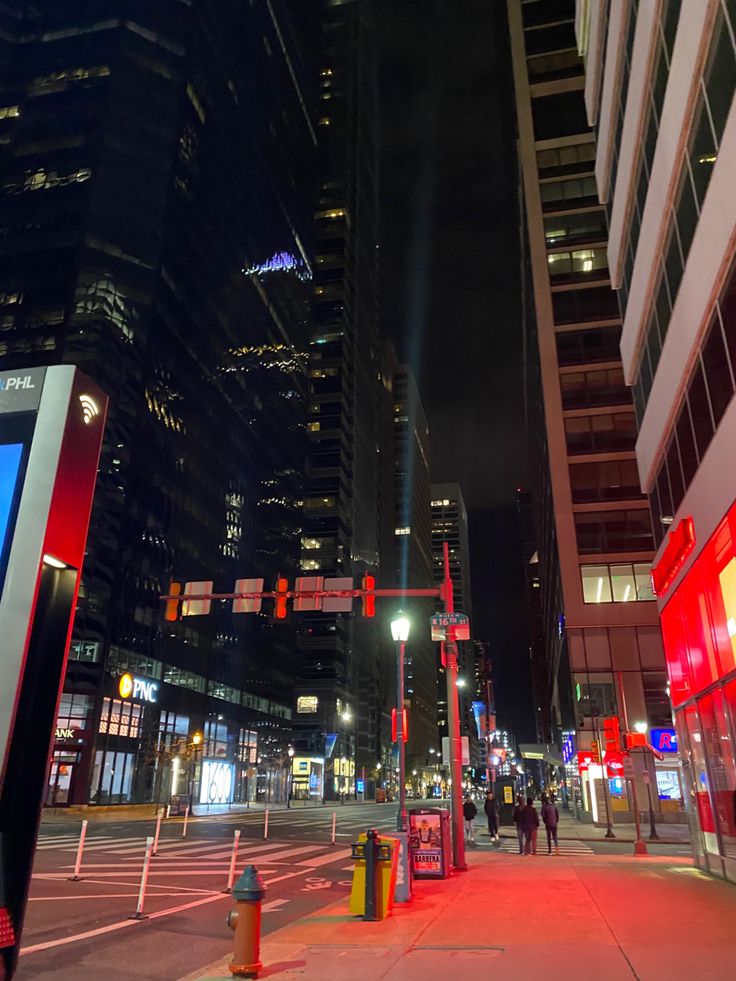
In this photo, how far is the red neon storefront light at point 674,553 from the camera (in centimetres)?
1555

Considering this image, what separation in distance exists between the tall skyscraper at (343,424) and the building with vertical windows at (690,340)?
285 feet

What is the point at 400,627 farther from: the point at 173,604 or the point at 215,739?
the point at 215,739

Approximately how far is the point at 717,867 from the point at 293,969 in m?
12.2

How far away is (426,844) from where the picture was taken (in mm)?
15523

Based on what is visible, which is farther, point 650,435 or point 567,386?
point 567,386

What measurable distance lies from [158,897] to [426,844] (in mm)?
5770

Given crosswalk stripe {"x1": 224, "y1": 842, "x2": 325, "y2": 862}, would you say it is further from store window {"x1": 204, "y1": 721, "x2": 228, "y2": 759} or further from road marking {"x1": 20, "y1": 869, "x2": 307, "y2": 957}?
store window {"x1": 204, "y1": 721, "x2": 228, "y2": 759}

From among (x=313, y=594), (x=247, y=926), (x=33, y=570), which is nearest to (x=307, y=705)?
(x=313, y=594)

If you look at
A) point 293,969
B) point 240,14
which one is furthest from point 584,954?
point 240,14

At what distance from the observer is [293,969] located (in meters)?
7.41

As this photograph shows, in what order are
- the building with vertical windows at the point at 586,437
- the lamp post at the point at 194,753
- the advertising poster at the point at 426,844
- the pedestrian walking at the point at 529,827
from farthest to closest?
1. the lamp post at the point at 194,753
2. the building with vertical windows at the point at 586,437
3. the pedestrian walking at the point at 529,827
4. the advertising poster at the point at 426,844

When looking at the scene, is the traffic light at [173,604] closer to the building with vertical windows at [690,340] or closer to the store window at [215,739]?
the building with vertical windows at [690,340]

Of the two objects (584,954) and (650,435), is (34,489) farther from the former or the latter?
(650,435)

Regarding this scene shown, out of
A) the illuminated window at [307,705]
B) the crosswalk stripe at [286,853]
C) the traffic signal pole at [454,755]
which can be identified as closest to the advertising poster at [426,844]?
the traffic signal pole at [454,755]
